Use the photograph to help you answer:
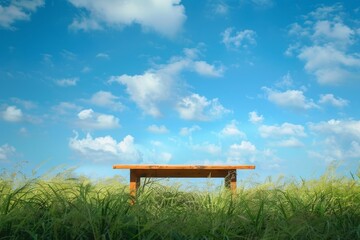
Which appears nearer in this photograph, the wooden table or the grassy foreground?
the grassy foreground

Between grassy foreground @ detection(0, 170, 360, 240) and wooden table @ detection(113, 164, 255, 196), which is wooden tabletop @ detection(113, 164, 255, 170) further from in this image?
grassy foreground @ detection(0, 170, 360, 240)

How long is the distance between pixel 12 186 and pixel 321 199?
3259mm

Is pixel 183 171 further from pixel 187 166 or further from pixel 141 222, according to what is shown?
pixel 141 222

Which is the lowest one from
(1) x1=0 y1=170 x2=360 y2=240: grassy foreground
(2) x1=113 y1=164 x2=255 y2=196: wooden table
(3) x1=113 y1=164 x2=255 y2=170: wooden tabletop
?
(1) x1=0 y1=170 x2=360 y2=240: grassy foreground

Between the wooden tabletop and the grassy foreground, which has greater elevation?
the wooden tabletop

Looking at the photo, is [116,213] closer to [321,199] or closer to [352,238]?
[352,238]

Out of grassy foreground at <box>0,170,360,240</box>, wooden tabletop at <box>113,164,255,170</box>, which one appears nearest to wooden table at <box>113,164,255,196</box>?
wooden tabletop at <box>113,164,255,170</box>

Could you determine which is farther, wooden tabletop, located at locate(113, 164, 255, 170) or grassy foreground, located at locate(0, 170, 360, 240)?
wooden tabletop, located at locate(113, 164, 255, 170)

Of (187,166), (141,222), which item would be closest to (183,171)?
(187,166)

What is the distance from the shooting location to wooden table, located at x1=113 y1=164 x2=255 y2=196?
20.6 feet

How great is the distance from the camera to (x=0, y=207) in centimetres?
342

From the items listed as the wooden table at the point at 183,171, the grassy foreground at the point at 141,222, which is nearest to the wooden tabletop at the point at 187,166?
the wooden table at the point at 183,171

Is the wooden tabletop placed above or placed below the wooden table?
above

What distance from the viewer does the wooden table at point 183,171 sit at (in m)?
6.29
